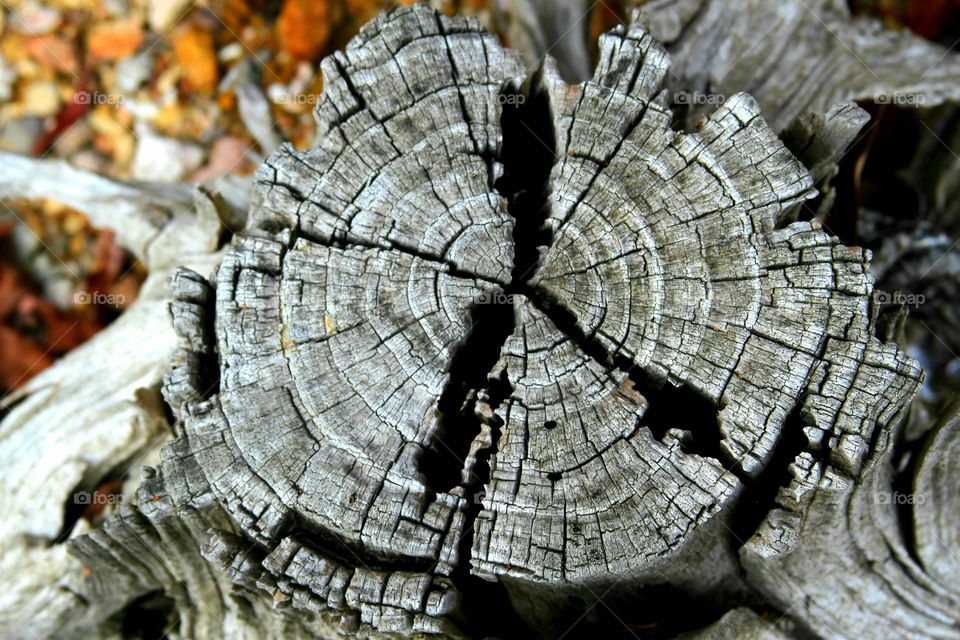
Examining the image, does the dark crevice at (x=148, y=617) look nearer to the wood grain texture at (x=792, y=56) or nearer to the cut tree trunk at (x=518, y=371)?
the cut tree trunk at (x=518, y=371)

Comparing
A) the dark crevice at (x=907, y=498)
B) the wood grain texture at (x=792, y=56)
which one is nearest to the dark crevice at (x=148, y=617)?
the dark crevice at (x=907, y=498)

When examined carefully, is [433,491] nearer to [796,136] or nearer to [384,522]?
[384,522]

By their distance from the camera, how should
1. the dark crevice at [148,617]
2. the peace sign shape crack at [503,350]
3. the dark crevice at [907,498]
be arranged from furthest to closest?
the dark crevice at [148,617] < the dark crevice at [907,498] < the peace sign shape crack at [503,350]

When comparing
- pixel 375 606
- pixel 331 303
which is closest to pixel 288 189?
pixel 331 303

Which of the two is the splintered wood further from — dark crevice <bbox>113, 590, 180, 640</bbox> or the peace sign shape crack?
dark crevice <bbox>113, 590, 180, 640</bbox>

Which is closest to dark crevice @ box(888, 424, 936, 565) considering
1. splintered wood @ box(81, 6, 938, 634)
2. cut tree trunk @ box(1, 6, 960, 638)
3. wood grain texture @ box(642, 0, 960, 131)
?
cut tree trunk @ box(1, 6, 960, 638)

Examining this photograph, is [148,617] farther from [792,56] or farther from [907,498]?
[792,56]

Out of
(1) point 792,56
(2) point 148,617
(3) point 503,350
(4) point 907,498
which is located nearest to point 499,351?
(3) point 503,350
